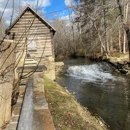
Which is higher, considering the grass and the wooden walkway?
the wooden walkway

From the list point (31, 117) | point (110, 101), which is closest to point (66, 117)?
point (31, 117)

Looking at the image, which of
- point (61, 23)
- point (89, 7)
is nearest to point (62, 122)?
point (89, 7)

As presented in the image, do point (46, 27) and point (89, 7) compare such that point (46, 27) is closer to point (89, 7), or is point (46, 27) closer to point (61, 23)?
point (89, 7)

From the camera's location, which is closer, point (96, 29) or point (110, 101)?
point (110, 101)

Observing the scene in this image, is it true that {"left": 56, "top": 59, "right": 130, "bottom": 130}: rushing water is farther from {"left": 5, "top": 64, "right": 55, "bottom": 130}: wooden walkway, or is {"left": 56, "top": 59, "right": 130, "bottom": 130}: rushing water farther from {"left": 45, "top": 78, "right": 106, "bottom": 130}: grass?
{"left": 5, "top": 64, "right": 55, "bottom": 130}: wooden walkway

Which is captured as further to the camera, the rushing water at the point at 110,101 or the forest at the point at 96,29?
the forest at the point at 96,29

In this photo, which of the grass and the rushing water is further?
the rushing water

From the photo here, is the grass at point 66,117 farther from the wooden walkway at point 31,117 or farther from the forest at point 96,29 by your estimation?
the forest at point 96,29

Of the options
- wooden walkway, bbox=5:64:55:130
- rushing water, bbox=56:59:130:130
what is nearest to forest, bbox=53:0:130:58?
rushing water, bbox=56:59:130:130

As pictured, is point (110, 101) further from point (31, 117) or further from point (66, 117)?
point (31, 117)

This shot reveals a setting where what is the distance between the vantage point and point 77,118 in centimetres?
595

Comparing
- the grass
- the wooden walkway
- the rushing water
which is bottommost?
the rushing water

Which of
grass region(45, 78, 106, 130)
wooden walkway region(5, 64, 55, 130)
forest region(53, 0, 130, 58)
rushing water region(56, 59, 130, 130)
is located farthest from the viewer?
forest region(53, 0, 130, 58)

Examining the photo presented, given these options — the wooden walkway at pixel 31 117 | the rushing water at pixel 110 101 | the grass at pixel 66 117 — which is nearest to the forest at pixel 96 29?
the rushing water at pixel 110 101
